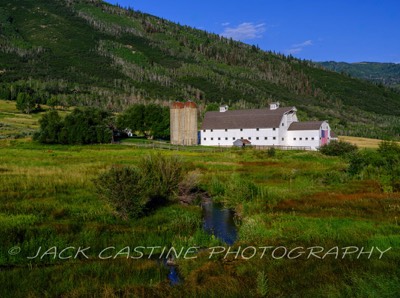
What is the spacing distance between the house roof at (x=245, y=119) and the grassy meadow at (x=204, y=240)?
188 feet

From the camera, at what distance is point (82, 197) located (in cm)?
2353

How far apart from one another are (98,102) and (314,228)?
16789 cm

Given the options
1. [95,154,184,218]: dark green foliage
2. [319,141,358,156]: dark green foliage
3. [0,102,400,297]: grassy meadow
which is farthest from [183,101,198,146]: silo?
[95,154,184,218]: dark green foliage

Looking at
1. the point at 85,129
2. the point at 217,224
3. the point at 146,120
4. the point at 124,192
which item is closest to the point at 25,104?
the point at 146,120

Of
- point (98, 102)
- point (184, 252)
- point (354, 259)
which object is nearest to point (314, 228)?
point (354, 259)

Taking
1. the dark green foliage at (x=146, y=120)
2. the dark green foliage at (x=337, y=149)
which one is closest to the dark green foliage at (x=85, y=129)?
the dark green foliage at (x=146, y=120)

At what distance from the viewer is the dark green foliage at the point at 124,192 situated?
19.0 metres

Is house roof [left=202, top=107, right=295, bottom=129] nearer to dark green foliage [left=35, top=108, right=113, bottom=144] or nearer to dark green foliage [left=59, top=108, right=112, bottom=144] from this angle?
dark green foliage [left=59, top=108, right=112, bottom=144]

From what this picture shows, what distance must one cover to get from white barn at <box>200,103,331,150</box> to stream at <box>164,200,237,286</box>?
59047 mm

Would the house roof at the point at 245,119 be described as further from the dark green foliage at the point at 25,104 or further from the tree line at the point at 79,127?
the dark green foliage at the point at 25,104

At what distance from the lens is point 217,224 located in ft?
65.7

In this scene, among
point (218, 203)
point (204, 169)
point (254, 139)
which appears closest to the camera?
point (218, 203)

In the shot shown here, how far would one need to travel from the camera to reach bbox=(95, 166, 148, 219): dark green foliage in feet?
62.2

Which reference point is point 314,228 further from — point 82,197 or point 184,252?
point 82,197
